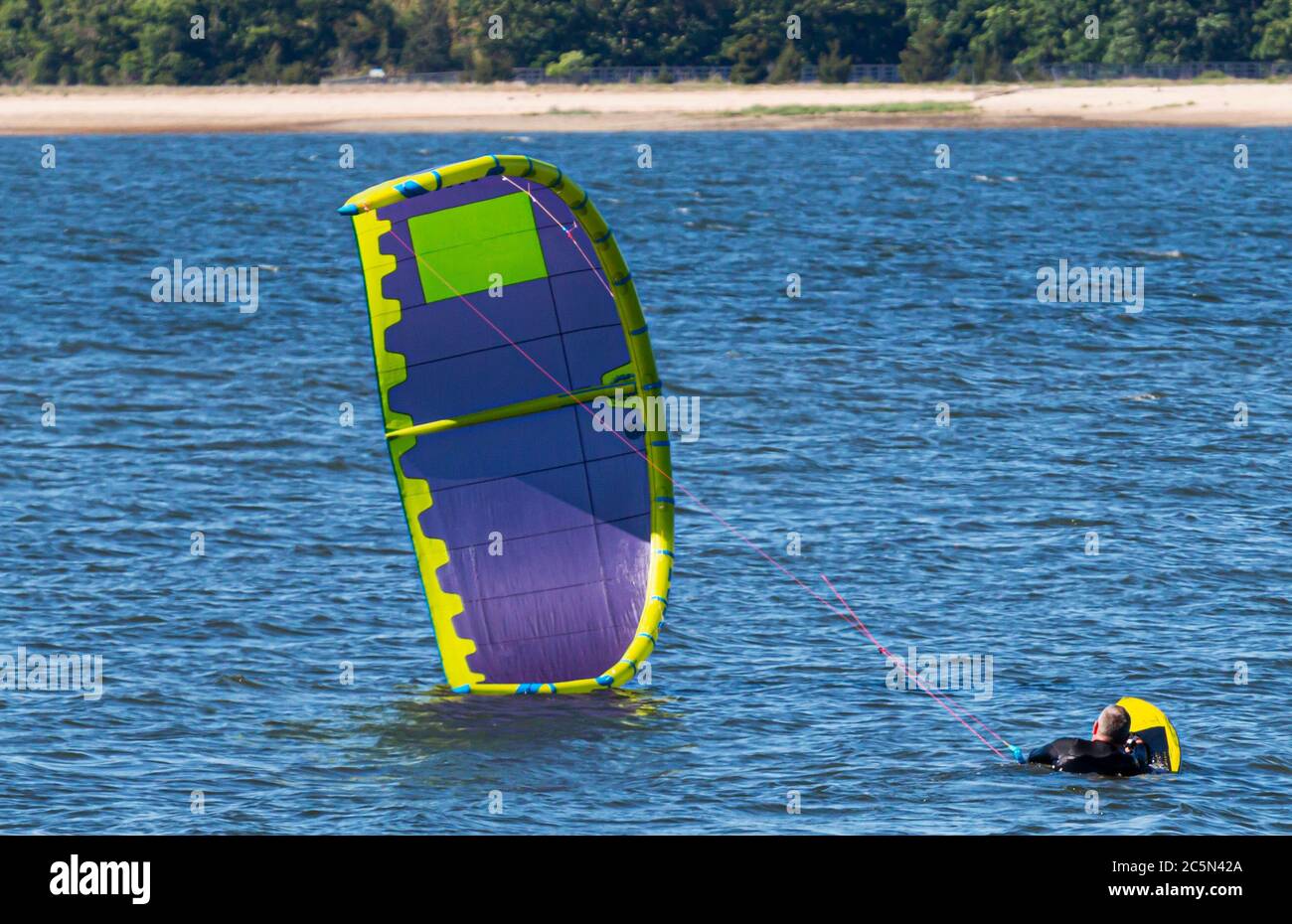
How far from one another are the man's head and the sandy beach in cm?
11633

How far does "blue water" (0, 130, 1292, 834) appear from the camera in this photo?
1831cm

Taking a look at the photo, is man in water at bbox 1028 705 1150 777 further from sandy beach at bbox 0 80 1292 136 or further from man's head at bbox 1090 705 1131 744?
sandy beach at bbox 0 80 1292 136

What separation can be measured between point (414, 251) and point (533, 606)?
13.7ft

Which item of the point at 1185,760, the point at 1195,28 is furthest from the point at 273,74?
the point at 1185,760

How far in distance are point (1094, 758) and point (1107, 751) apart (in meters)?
0.14

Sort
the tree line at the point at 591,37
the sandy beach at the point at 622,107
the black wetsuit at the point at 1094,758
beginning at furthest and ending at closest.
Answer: the tree line at the point at 591,37 < the sandy beach at the point at 622,107 < the black wetsuit at the point at 1094,758

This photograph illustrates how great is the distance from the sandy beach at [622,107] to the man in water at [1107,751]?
116295mm

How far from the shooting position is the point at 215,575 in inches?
1017

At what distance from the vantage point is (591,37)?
485ft

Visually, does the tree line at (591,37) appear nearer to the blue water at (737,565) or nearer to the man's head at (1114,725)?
the blue water at (737,565)

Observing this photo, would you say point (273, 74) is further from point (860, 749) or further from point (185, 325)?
point (860, 749)

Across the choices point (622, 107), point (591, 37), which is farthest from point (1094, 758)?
point (591, 37)

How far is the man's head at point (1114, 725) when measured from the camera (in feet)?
59.9

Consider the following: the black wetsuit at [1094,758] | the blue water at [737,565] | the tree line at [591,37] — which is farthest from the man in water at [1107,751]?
the tree line at [591,37]
